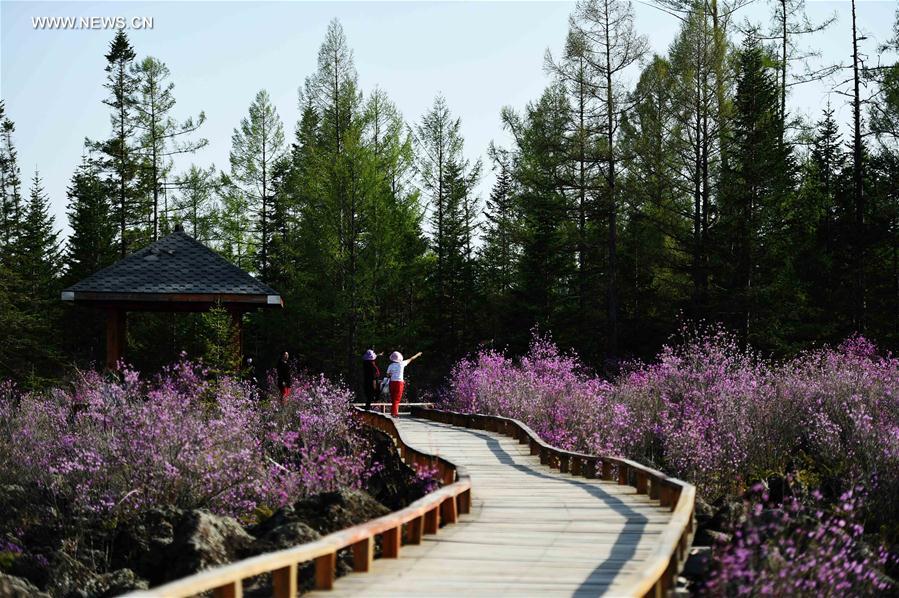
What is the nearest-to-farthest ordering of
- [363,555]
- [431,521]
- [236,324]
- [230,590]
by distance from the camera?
[230,590] → [363,555] → [431,521] → [236,324]

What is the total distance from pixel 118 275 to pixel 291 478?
33.2 feet

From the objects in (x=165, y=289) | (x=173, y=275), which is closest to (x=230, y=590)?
(x=165, y=289)

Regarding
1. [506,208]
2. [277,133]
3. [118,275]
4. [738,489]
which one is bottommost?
[738,489]

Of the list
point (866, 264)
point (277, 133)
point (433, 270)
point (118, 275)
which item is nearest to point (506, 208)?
point (433, 270)

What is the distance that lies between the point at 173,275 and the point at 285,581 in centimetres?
1673

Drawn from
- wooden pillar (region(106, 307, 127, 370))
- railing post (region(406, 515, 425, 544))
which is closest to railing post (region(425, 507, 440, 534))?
railing post (region(406, 515, 425, 544))

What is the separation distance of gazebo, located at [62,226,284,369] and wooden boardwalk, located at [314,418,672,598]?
964cm

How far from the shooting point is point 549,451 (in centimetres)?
1498

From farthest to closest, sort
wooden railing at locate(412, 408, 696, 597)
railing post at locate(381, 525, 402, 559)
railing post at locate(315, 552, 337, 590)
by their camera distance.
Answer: railing post at locate(381, 525, 402, 559), railing post at locate(315, 552, 337, 590), wooden railing at locate(412, 408, 696, 597)

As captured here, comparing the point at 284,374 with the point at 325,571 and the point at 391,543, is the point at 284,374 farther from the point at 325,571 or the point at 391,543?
the point at 325,571

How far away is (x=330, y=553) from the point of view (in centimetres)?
684

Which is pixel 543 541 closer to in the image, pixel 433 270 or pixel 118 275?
pixel 118 275

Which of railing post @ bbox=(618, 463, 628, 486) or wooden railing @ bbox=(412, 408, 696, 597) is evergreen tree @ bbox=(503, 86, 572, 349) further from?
railing post @ bbox=(618, 463, 628, 486)

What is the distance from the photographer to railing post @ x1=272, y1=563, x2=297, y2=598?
21.2 ft
